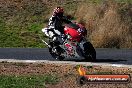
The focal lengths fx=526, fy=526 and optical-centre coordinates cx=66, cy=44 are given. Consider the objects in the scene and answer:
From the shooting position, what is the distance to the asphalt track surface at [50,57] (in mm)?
18172

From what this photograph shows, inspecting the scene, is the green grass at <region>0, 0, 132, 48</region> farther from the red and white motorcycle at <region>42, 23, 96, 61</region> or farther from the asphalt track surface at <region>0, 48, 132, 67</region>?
the red and white motorcycle at <region>42, 23, 96, 61</region>

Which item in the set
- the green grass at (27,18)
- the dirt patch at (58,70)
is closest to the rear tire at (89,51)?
the dirt patch at (58,70)

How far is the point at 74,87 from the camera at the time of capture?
42.4 ft

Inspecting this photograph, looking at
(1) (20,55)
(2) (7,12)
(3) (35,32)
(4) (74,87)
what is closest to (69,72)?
(4) (74,87)

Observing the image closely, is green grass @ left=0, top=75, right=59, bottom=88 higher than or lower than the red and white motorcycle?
higher

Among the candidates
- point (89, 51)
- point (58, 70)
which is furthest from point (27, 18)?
point (58, 70)

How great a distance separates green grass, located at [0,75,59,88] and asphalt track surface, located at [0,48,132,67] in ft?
12.6

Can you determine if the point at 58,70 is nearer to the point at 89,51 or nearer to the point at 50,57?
the point at 89,51

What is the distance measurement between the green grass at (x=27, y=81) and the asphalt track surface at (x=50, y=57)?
3843 mm

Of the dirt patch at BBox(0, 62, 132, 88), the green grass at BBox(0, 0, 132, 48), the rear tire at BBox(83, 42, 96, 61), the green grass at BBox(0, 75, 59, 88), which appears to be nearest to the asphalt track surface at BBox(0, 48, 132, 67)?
the rear tire at BBox(83, 42, 96, 61)

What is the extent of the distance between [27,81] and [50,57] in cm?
592

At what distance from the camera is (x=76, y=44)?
18.2m

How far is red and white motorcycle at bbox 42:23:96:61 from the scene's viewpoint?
18016mm

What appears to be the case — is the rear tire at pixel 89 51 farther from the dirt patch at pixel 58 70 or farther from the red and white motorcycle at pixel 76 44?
the dirt patch at pixel 58 70
